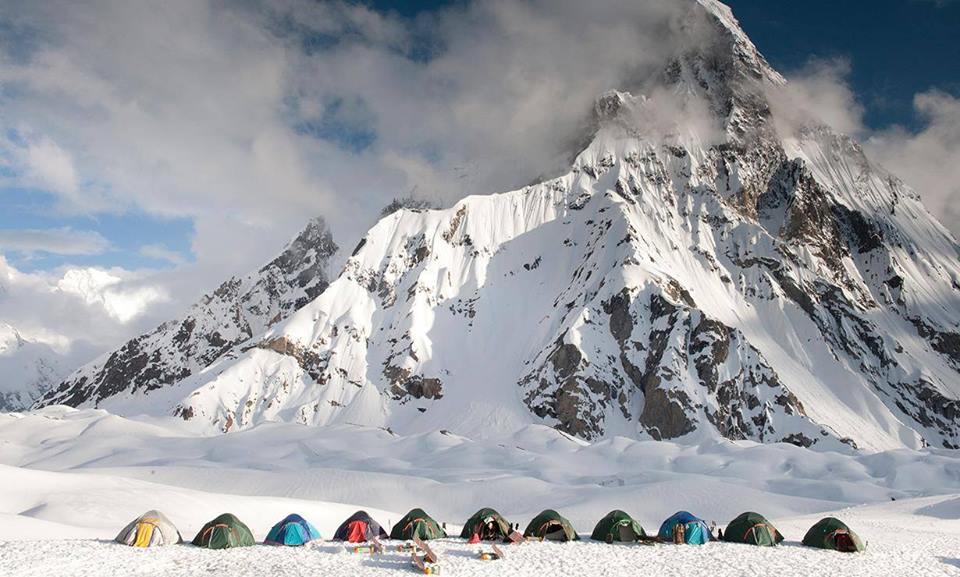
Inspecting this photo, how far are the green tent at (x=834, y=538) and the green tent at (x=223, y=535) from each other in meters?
27.9

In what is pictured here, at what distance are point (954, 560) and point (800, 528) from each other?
41.3 feet

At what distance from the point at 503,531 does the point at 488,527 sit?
876 mm

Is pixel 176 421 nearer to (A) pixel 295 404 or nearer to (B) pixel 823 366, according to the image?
(A) pixel 295 404

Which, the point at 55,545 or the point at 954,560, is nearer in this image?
the point at 55,545

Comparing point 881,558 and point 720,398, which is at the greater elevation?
point 720,398

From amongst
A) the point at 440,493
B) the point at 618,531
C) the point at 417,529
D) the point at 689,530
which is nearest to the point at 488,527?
the point at 417,529

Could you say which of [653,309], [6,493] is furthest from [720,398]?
[6,493]

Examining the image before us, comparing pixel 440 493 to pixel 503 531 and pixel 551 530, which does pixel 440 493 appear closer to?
pixel 503 531

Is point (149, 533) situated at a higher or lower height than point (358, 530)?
lower

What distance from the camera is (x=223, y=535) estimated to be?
106ft

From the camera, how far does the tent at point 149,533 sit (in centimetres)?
3158

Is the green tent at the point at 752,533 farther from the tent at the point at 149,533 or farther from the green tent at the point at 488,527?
the tent at the point at 149,533

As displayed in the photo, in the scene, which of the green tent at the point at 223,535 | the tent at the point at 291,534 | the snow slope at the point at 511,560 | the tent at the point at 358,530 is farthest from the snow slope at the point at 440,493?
the tent at the point at 358,530

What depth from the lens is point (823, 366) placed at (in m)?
198
